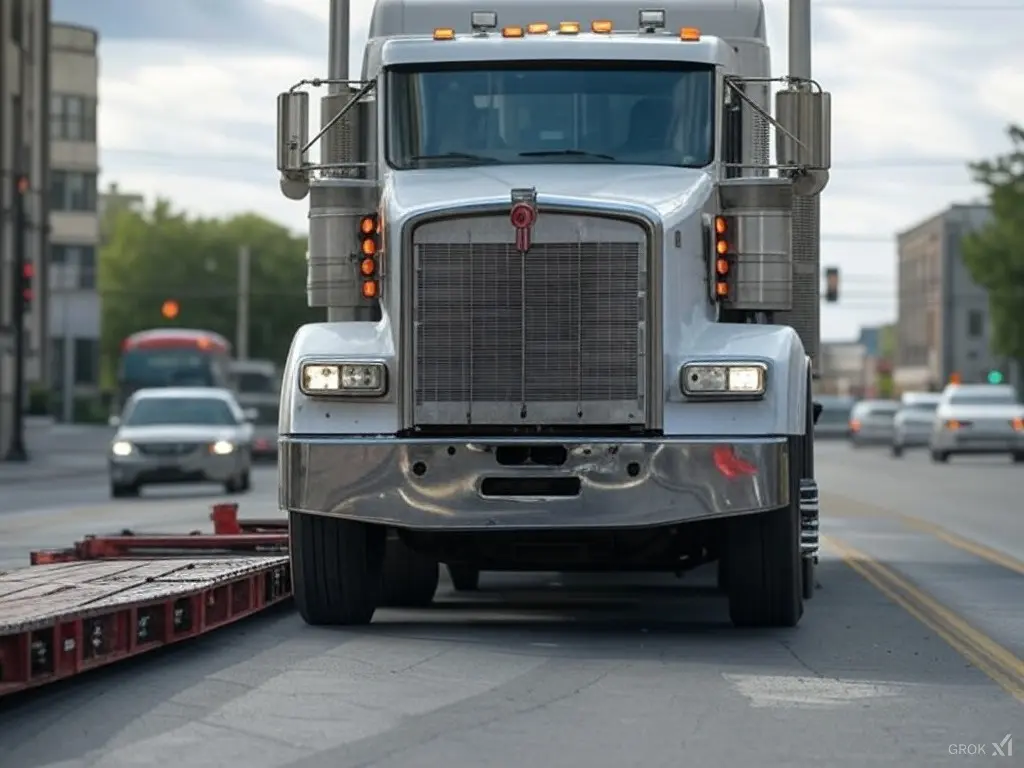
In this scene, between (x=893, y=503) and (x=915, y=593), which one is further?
(x=893, y=503)

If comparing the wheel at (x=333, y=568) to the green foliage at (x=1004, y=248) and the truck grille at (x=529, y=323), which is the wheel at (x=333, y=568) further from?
the green foliage at (x=1004, y=248)

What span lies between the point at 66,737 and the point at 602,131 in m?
5.77

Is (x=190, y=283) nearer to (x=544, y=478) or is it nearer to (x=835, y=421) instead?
(x=835, y=421)

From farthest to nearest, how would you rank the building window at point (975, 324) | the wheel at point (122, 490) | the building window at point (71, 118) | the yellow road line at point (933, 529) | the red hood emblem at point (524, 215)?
the building window at point (975, 324) → the building window at point (71, 118) → the wheel at point (122, 490) → the yellow road line at point (933, 529) → the red hood emblem at point (524, 215)

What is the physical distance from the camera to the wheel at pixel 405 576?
48.3 ft

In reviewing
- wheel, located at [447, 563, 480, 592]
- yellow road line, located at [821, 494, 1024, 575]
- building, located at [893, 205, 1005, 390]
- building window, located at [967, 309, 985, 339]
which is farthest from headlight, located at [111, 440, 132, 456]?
building window, located at [967, 309, 985, 339]

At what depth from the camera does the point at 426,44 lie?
13.9m

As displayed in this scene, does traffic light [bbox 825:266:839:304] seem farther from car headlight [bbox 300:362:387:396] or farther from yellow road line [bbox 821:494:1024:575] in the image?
car headlight [bbox 300:362:387:396]

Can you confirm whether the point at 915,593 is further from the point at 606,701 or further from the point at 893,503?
the point at 893,503

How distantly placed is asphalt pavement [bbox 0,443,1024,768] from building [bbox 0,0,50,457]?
141ft

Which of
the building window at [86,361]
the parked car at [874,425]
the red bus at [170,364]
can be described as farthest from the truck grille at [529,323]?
the building window at [86,361]

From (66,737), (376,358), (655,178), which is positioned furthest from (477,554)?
(66,737)

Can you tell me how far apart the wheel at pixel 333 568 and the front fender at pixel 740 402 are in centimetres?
177

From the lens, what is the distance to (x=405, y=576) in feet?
48.3
